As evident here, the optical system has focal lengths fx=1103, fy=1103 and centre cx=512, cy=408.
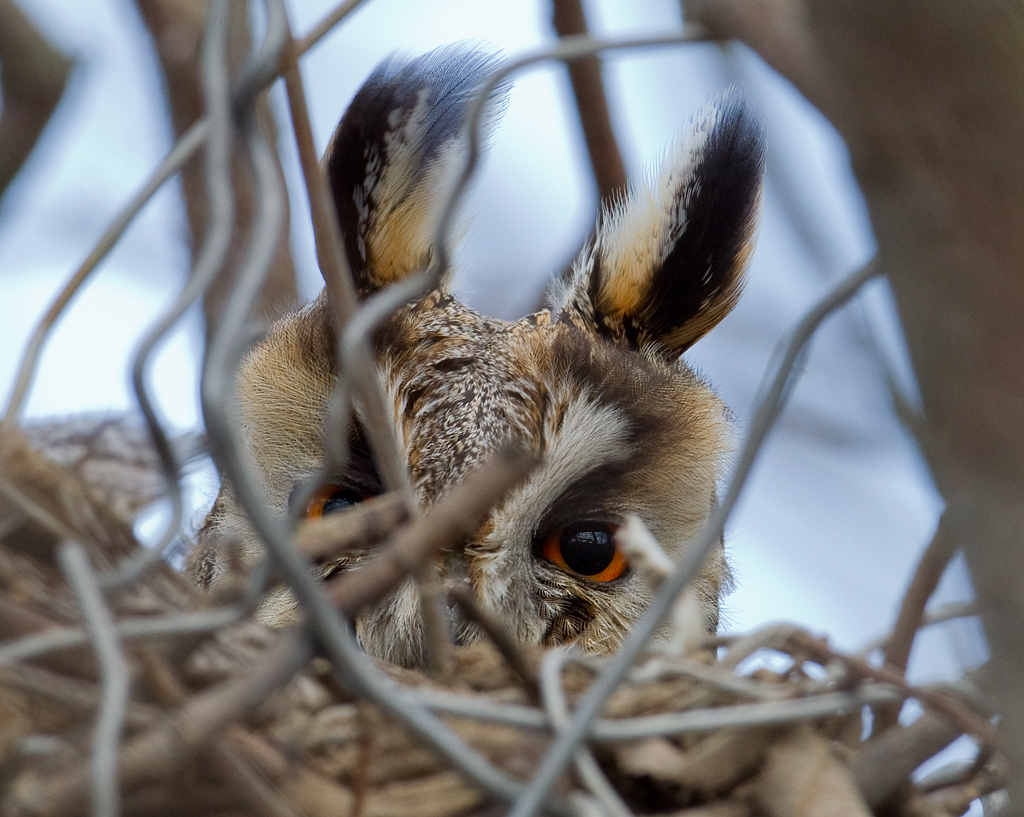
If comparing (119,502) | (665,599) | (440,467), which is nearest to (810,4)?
(665,599)

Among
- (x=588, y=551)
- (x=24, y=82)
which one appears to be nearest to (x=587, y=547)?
(x=588, y=551)

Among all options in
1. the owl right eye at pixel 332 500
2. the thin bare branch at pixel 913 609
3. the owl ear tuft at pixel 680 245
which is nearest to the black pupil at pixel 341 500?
the owl right eye at pixel 332 500

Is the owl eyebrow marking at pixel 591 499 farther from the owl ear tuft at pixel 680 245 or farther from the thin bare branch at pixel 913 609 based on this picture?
the thin bare branch at pixel 913 609

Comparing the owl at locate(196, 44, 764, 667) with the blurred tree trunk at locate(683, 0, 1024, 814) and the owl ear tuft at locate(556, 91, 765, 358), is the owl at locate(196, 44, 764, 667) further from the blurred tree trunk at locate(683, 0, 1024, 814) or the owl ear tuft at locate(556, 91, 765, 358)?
the blurred tree trunk at locate(683, 0, 1024, 814)

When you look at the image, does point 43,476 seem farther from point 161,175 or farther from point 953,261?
point 953,261

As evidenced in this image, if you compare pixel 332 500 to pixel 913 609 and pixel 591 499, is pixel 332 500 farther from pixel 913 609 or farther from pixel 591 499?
pixel 913 609

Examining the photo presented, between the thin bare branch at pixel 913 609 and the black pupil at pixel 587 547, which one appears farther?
the black pupil at pixel 587 547
